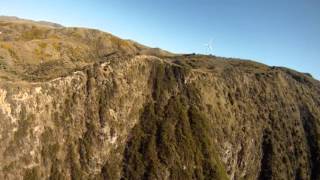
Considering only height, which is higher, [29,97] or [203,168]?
[29,97]

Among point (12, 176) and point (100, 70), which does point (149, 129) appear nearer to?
point (100, 70)

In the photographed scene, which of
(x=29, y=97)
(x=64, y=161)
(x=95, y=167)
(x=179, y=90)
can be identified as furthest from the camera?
(x=179, y=90)

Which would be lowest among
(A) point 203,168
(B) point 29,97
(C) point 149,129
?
(A) point 203,168

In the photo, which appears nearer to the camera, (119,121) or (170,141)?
(119,121)

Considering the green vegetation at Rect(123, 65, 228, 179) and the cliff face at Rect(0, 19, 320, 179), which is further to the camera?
the green vegetation at Rect(123, 65, 228, 179)

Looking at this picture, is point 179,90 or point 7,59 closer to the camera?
point 7,59

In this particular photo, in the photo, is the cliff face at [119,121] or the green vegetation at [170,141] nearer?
the cliff face at [119,121]

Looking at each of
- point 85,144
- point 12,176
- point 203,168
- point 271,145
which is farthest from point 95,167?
point 271,145

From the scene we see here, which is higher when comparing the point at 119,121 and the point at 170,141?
the point at 119,121
